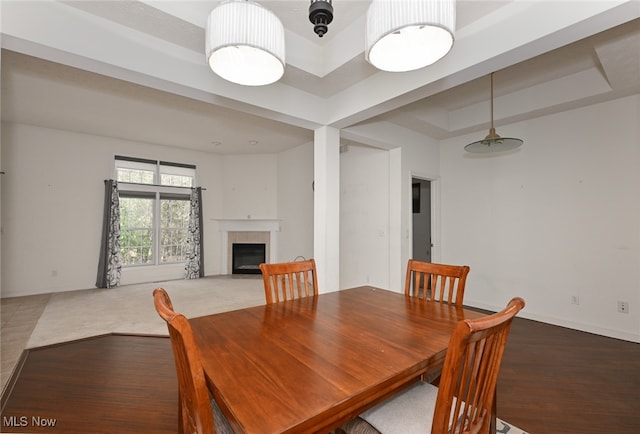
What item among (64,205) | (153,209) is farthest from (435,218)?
(64,205)

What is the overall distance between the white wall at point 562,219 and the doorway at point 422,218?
63cm

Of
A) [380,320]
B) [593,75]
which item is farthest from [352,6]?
[593,75]

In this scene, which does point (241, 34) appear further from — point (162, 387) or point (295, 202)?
point (295, 202)

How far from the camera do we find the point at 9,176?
14.9 feet

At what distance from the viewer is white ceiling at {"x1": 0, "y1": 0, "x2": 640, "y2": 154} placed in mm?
1857

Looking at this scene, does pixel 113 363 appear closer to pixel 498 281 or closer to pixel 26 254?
pixel 26 254

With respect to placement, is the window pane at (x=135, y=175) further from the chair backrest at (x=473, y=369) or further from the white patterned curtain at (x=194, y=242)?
the chair backrest at (x=473, y=369)

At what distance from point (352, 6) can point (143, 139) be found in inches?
193

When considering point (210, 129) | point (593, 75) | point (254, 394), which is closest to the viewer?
point (254, 394)

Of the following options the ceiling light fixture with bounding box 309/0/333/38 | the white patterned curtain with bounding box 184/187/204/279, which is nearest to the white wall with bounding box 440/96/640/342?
the ceiling light fixture with bounding box 309/0/333/38

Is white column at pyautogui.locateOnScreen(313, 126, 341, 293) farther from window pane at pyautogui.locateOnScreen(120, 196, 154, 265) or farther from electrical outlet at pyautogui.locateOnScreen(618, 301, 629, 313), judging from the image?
window pane at pyautogui.locateOnScreen(120, 196, 154, 265)

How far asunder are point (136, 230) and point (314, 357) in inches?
234

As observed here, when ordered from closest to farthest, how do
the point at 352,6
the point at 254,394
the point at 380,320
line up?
1. the point at 254,394
2. the point at 380,320
3. the point at 352,6

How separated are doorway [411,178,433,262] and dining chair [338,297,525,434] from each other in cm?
417
